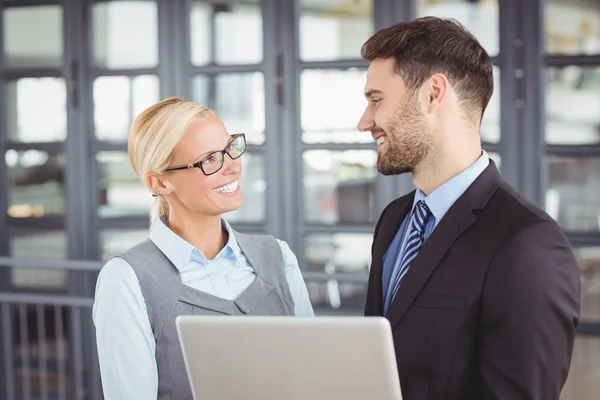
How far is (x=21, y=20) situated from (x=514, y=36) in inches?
102

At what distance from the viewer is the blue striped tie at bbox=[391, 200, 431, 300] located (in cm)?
181

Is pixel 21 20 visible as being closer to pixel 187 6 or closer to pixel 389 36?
pixel 187 6

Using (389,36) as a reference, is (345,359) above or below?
below

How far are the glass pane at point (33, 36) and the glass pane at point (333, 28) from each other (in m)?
1.34

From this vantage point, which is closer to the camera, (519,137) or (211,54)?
(519,137)

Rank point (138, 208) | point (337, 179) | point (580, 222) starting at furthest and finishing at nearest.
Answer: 1. point (138, 208)
2. point (337, 179)
3. point (580, 222)

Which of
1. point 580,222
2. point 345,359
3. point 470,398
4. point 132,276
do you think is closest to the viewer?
point 345,359

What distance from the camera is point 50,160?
464 cm

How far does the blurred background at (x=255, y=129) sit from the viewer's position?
3834 mm

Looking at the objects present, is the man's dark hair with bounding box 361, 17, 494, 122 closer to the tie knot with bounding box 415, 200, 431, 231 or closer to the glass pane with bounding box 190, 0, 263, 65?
the tie knot with bounding box 415, 200, 431, 231

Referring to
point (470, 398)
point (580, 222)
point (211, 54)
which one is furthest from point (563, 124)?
point (470, 398)

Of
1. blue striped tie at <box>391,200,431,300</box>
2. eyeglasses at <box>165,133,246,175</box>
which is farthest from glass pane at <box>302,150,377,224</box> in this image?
blue striped tie at <box>391,200,431,300</box>

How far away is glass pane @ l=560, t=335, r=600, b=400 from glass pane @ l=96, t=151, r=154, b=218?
2275 millimetres

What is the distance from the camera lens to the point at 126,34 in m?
4.49
